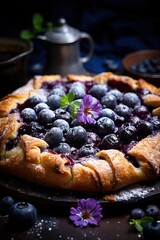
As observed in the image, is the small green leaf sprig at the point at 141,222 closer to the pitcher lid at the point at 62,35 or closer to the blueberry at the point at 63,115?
the blueberry at the point at 63,115

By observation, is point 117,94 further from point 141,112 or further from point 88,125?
point 88,125

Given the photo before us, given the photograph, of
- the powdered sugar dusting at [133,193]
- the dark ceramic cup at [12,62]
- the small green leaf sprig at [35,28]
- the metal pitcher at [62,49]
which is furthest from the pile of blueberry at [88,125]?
the small green leaf sprig at [35,28]

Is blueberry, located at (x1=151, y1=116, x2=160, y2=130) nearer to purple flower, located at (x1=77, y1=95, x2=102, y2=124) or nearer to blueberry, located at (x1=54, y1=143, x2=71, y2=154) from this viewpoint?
purple flower, located at (x1=77, y1=95, x2=102, y2=124)

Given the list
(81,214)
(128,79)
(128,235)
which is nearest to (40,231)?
(81,214)

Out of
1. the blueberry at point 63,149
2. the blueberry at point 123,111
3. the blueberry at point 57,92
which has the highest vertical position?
the blueberry at point 57,92

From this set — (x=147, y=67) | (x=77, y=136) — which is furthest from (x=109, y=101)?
(x=147, y=67)

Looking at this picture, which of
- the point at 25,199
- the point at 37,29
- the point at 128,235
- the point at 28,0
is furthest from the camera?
the point at 28,0

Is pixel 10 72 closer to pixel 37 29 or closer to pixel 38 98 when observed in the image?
pixel 38 98
